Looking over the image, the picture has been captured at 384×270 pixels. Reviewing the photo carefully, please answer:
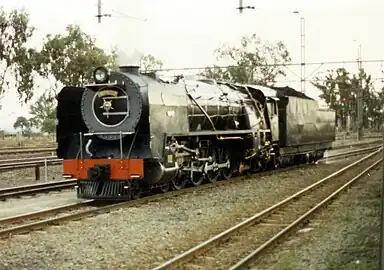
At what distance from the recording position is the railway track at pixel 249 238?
15.6 ft

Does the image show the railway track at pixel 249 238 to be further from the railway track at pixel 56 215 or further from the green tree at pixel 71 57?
the green tree at pixel 71 57

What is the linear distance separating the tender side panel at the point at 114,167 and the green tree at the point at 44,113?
975 millimetres

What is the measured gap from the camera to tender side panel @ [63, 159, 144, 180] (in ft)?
27.2

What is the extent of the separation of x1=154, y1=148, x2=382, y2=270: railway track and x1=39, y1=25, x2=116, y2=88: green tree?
3533 mm

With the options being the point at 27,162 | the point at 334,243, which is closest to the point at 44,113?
the point at 27,162

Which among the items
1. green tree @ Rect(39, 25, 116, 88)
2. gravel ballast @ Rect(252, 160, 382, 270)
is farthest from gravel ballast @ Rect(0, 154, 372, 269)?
green tree @ Rect(39, 25, 116, 88)

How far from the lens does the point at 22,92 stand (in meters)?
6.97

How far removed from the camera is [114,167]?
8445 mm

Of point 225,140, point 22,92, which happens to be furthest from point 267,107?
point 22,92

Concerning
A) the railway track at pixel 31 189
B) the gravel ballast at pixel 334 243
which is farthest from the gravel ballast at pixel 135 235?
the railway track at pixel 31 189

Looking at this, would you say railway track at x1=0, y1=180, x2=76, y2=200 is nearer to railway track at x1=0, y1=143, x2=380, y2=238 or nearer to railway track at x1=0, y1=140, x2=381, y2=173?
railway track at x1=0, y1=140, x2=381, y2=173

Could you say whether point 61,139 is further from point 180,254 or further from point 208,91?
point 180,254

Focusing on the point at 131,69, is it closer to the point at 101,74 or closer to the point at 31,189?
the point at 101,74

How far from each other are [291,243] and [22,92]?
375cm
